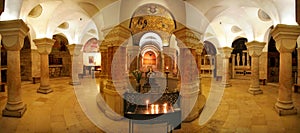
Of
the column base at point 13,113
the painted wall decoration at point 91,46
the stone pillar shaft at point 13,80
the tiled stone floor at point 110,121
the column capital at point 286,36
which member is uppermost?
the painted wall decoration at point 91,46

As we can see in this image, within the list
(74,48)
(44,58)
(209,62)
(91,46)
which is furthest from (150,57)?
(44,58)

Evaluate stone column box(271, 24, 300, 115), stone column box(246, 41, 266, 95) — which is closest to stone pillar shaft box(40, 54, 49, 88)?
stone column box(271, 24, 300, 115)

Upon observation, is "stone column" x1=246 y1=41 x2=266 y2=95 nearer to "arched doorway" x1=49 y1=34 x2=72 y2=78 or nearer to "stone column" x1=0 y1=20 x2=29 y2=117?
"stone column" x1=0 y1=20 x2=29 y2=117

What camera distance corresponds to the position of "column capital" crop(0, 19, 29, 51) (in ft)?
15.4

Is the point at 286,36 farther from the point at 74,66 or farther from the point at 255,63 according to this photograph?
the point at 74,66

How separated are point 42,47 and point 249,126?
8737 mm

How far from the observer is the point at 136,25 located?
10898 mm

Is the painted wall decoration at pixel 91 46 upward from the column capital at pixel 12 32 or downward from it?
upward

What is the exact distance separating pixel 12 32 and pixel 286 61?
26.4 ft

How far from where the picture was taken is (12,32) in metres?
4.80

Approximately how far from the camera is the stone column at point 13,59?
15.5ft

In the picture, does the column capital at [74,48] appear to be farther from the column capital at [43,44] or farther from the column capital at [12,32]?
the column capital at [12,32]

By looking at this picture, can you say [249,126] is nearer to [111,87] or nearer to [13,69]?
[111,87]

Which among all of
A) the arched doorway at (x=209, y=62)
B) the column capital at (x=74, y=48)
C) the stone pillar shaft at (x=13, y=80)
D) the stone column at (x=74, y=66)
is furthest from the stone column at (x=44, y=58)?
the arched doorway at (x=209, y=62)
